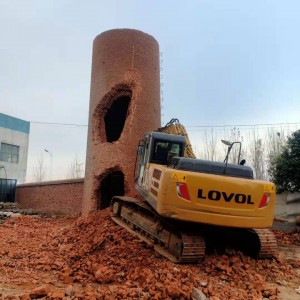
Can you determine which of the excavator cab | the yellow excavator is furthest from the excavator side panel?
the excavator cab

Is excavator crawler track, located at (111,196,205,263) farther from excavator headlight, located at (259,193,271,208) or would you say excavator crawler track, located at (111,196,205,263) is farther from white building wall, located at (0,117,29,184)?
white building wall, located at (0,117,29,184)

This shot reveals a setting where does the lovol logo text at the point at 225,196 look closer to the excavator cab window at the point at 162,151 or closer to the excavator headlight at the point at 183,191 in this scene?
the excavator headlight at the point at 183,191

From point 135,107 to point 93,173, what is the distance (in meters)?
2.84

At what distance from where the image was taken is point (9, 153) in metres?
35.0

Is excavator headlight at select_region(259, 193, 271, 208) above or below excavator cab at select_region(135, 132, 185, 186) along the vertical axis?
below

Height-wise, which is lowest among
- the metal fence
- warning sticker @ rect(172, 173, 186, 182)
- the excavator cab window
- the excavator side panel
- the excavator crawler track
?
the metal fence

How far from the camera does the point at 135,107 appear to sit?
13867 mm

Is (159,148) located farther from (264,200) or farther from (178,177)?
(264,200)

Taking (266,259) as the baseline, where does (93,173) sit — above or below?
above

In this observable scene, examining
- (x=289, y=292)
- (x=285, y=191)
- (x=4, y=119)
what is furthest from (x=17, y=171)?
(x=289, y=292)

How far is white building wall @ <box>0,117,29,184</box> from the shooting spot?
113ft

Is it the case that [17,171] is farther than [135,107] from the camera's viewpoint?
Yes

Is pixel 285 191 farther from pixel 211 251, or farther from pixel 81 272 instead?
pixel 81 272

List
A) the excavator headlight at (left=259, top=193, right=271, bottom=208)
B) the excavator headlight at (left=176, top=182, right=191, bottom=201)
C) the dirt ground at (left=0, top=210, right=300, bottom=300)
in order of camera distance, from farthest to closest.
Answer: the excavator headlight at (left=259, top=193, right=271, bottom=208), the excavator headlight at (left=176, top=182, right=191, bottom=201), the dirt ground at (left=0, top=210, right=300, bottom=300)
